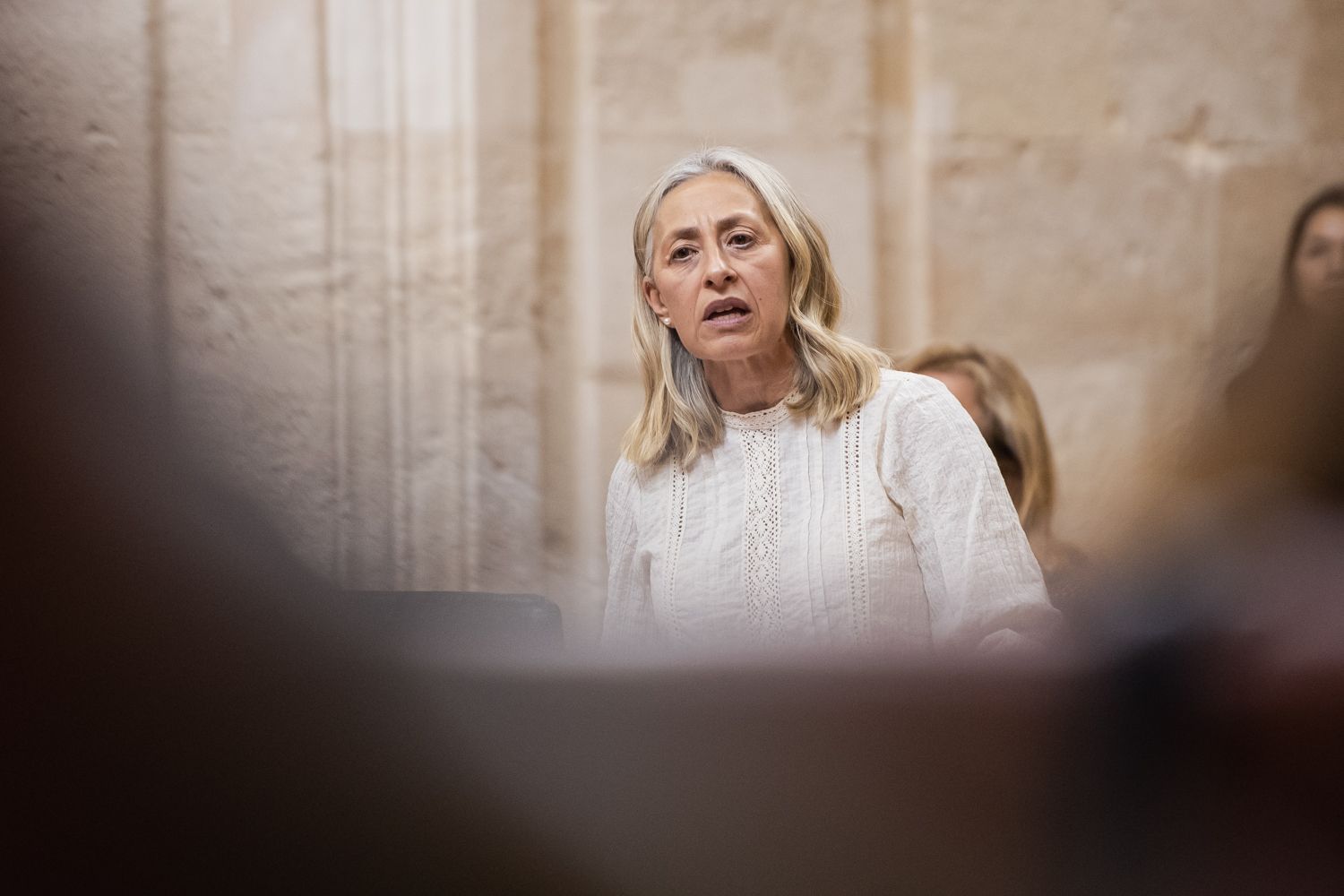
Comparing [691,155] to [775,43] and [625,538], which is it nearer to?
[625,538]

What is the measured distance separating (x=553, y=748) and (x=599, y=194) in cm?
200

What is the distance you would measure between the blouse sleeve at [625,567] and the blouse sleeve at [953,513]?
0.23 meters

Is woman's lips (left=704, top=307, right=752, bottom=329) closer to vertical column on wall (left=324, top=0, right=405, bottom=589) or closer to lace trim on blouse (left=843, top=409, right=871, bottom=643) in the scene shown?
lace trim on blouse (left=843, top=409, right=871, bottom=643)

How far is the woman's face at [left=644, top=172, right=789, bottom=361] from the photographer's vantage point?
1.09 m

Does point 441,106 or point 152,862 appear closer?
point 152,862

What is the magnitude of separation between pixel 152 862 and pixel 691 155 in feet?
3.31

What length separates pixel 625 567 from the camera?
111 cm

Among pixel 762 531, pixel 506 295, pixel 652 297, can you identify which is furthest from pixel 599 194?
pixel 762 531

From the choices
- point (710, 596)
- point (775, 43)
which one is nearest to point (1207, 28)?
point (775, 43)

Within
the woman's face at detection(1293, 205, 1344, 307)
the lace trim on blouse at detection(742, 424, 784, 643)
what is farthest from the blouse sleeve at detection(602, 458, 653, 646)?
the woman's face at detection(1293, 205, 1344, 307)

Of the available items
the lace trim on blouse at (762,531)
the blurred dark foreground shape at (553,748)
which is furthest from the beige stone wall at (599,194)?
the blurred dark foreground shape at (553,748)

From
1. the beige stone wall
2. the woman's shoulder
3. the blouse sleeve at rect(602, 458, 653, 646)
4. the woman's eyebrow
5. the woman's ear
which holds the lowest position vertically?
the blouse sleeve at rect(602, 458, 653, 646)

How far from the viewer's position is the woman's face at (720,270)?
1.09 m

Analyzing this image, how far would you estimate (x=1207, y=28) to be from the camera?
7.67 ft
